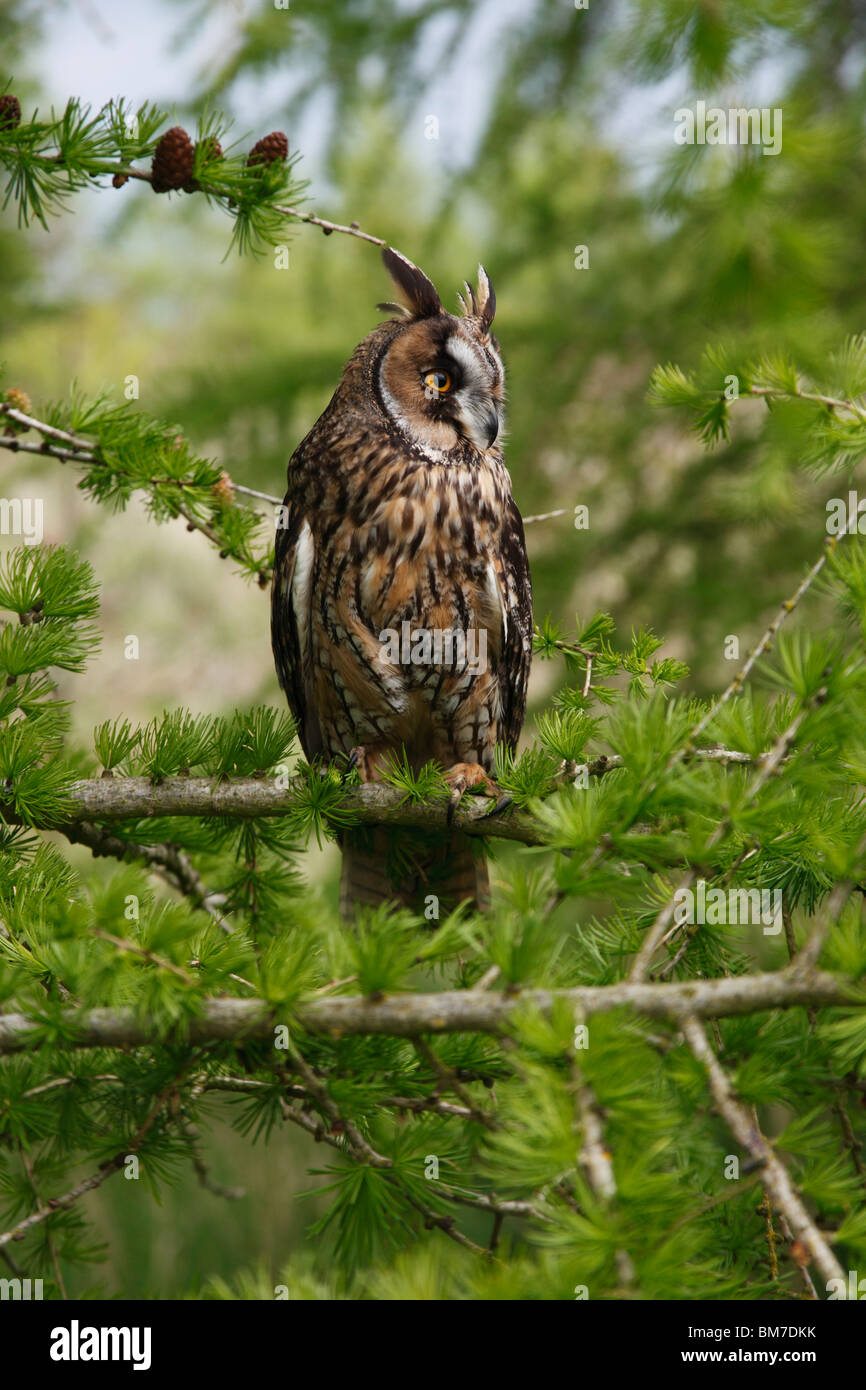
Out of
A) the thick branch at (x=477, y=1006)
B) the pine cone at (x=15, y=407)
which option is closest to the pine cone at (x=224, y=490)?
the pine cone at (x=15, y=407)

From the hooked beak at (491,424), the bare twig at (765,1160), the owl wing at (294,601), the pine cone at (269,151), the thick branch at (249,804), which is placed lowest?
the bare twig at (765,1160)

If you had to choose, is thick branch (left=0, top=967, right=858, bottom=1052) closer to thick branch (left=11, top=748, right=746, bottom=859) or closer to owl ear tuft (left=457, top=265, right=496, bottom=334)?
thick branch (left=11, top=748, right=746, bottom=859)

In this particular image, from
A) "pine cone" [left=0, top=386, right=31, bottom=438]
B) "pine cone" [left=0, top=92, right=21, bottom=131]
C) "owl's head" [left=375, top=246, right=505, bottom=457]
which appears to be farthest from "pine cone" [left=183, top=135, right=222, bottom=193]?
"owl's head" [left=375, top=246, right=505, bottom=457]

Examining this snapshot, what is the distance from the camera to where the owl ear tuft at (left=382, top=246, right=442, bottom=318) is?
78.2 inches

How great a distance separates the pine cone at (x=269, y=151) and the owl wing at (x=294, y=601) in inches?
29.7

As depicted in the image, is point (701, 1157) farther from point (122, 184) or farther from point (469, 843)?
point (122, 184)

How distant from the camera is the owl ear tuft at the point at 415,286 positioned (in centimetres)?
199

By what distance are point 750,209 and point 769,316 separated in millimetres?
118

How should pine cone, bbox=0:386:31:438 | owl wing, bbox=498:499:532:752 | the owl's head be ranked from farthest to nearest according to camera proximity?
1. owl wing, bbox=498:499:532:752
2. the owl's head
3. pine cone, bbox=0:386:31:438

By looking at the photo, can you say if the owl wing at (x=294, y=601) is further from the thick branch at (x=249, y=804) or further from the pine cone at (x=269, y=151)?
the pine cone at (x=269, y=151)

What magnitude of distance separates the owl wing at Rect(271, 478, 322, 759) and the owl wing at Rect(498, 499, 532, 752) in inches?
14.8

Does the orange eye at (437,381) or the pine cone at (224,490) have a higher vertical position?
the orange eye at (437,381)

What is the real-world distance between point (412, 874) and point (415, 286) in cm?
111

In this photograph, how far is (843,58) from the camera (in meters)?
2.53
